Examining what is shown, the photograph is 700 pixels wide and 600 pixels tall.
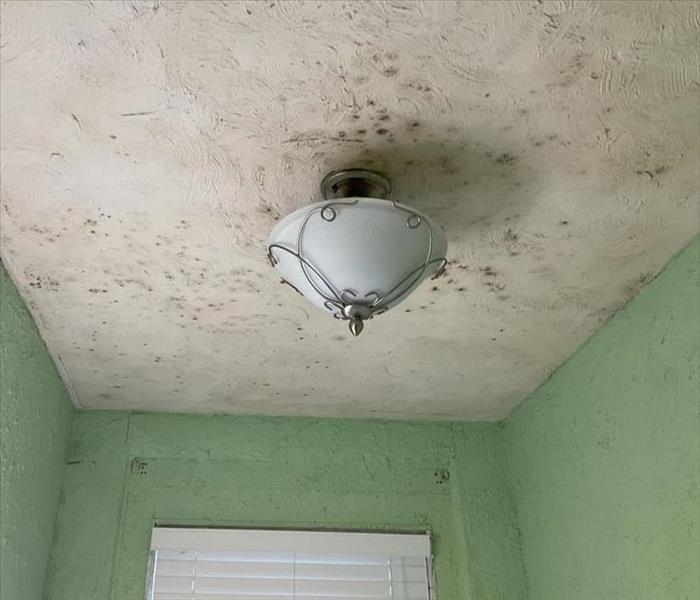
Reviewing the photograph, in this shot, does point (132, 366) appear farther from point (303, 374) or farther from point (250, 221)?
point (250, 221)

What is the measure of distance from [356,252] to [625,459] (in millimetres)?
1033

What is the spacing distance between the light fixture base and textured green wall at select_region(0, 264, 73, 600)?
Answer: 82 centimetres

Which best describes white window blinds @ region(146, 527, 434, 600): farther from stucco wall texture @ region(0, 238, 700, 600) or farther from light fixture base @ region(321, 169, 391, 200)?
light fixture base @ region(321, 169, 391, 200)

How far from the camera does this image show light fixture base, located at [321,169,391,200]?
1.45 metres

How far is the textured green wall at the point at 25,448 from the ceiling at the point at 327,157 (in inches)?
3.2

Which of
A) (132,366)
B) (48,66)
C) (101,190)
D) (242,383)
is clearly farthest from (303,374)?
(48,66)

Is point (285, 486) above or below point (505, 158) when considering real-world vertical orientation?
below

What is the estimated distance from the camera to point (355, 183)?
1.45 meters

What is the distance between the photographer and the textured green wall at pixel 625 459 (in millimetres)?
1709

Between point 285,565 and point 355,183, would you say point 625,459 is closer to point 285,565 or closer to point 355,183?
point 355,183

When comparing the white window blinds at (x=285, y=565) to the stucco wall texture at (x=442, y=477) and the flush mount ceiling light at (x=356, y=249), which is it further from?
the flush mount ceiling light at (x=356, y=249)

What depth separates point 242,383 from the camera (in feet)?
7.89

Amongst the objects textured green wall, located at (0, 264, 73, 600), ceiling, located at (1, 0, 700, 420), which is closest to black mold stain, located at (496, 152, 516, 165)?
ceiling, located at (1, 0, 700, 420)

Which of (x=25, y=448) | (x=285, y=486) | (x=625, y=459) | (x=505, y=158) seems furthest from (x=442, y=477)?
(x=505, y=158)
